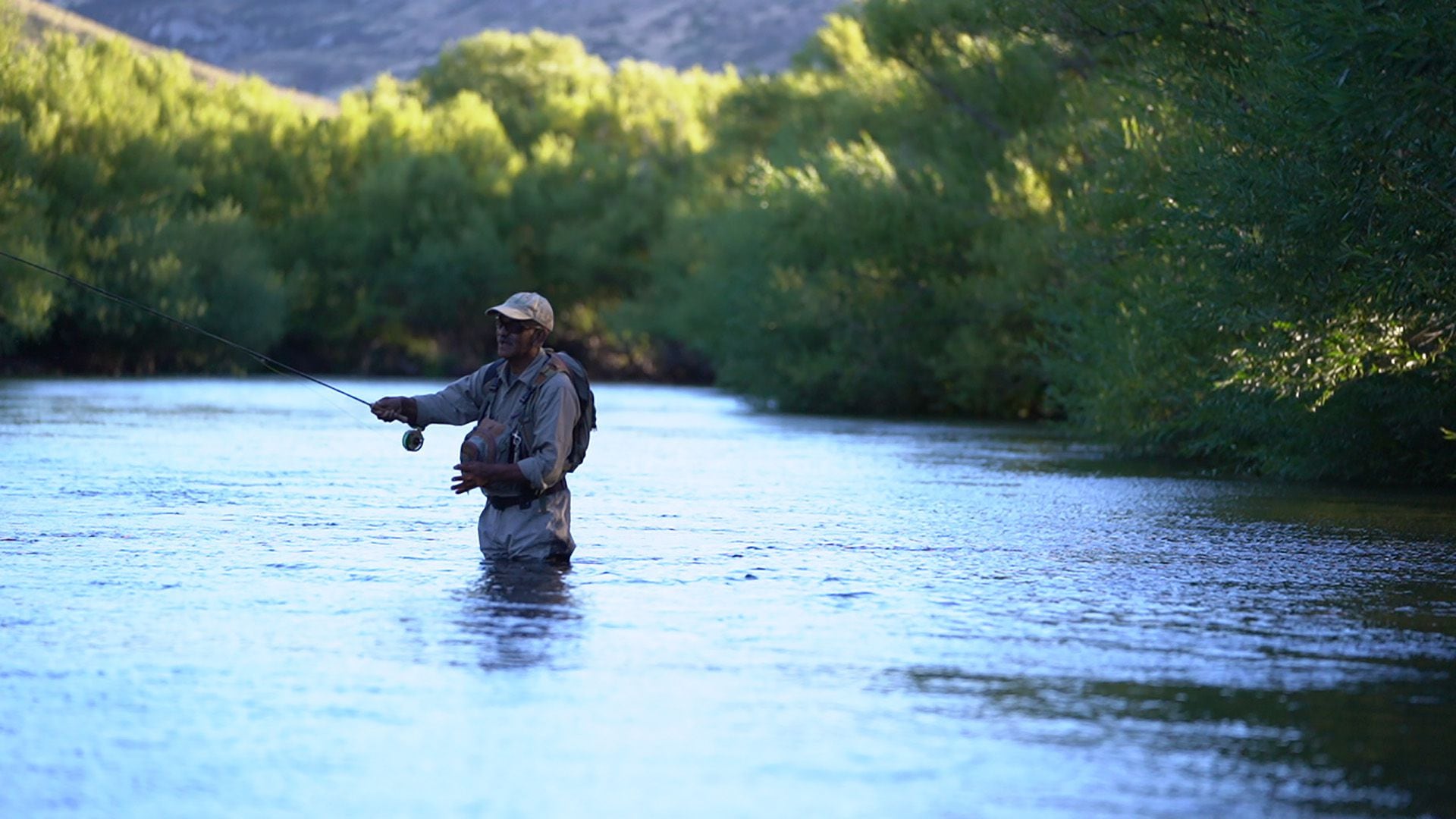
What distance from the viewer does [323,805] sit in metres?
6.03

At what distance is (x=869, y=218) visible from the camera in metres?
39.0

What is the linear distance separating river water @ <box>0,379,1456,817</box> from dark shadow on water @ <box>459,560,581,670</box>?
36 millimetres

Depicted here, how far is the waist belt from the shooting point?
1167 cm

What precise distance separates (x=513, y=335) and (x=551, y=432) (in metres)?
0.53

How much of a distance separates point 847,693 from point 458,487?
359 centimetres

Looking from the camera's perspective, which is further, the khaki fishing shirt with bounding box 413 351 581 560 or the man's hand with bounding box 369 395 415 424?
the khaki fishing shirt with bounding box 413 351 581 560

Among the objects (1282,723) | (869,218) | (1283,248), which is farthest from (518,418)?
(869,218)

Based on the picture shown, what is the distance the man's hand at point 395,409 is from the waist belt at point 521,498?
2.27ft

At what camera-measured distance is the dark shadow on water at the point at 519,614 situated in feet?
28.9

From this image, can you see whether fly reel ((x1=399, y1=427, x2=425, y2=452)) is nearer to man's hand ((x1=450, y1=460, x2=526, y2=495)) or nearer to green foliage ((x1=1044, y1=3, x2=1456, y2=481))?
man's hand ((x1=450, y1=460, x2=526, y2=495))

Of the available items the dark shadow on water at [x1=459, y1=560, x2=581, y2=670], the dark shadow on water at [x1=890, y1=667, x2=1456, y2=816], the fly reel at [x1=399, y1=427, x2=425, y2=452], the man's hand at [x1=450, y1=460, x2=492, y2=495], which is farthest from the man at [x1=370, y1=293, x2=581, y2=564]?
the dark shadow on water at [x1=890, y1=667, x2=1456, y2=816]

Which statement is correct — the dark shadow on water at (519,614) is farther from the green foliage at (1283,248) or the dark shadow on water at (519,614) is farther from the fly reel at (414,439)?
the green foliage at (1283,248)

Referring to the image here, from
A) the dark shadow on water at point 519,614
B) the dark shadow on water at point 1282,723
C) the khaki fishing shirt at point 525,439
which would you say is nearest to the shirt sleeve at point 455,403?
the khaki fishing shirt at point 525,439

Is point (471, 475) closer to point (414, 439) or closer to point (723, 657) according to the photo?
point (414, 439)
